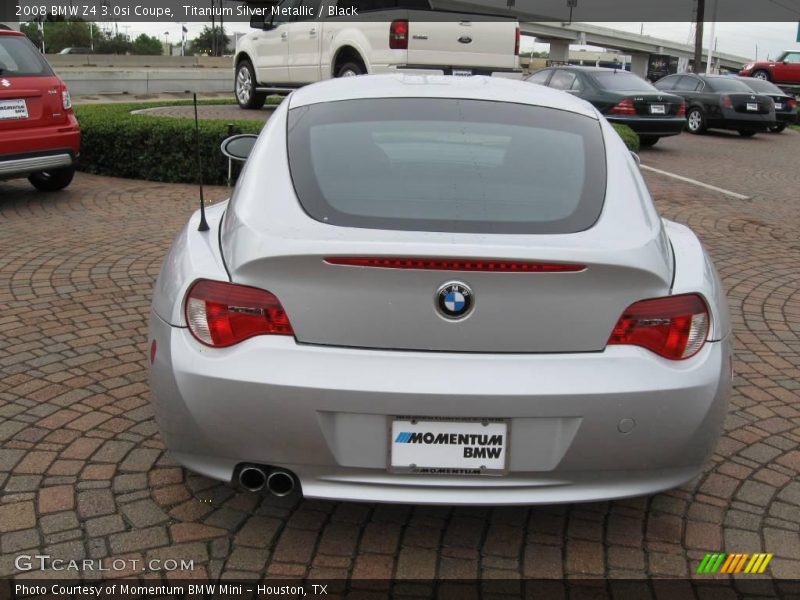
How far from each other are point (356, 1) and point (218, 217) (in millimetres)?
10263

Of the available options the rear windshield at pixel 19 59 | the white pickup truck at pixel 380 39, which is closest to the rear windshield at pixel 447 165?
the rear windshield at pixel 19 59

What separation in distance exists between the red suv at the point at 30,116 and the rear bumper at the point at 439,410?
640cm

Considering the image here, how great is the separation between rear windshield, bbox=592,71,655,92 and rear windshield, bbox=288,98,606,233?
1273 cm

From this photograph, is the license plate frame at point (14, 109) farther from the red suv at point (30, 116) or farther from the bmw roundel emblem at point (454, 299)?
the bmw roundel emblem at point (454, 299)

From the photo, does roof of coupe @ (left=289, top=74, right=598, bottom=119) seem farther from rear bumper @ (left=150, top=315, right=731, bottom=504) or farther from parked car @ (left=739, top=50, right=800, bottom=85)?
parked car @ (left=739, top=50, right=800, bottom=85)

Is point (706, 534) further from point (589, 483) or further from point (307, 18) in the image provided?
point (307, 18)

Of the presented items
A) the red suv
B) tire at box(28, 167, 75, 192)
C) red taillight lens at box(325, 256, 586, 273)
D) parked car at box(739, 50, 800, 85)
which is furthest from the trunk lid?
parked car at box(739, 50, 800, 85)

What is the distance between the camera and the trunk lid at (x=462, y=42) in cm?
1221

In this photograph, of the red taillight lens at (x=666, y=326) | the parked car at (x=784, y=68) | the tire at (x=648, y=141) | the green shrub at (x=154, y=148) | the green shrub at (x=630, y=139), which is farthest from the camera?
the parked car at (x=784, y=68)

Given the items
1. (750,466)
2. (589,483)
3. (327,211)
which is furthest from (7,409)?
(750,466)

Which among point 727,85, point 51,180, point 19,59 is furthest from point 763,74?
point 19,59

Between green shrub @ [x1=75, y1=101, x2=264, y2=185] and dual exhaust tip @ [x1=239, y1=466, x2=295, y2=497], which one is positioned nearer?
dual exhaust tip @ [x1=239, y1=466, x2=295, y2=497]

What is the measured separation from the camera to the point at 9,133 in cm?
817

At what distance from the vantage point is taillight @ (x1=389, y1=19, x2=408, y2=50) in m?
12.1
